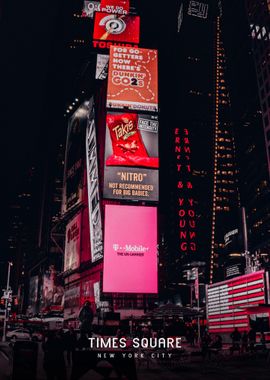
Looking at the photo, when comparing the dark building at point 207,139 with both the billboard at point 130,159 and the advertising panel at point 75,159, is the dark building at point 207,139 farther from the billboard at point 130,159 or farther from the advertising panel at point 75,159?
the billboard at point 130,159

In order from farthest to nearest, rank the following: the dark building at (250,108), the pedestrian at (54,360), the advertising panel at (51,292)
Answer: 1. the dark building at (250,108)
2. the advertising panel at (51,292)
3. the pedestrian at (54,360)

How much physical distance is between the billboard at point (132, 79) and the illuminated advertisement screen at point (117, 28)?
3.71 m

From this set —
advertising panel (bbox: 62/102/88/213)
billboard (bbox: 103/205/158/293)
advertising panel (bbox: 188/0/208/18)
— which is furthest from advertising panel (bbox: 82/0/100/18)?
advertising panel (bbox: 188/0/208/18)

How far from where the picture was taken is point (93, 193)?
55.9 m

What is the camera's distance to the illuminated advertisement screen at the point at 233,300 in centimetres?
2988

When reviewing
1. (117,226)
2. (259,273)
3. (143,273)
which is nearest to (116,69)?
(117,226)

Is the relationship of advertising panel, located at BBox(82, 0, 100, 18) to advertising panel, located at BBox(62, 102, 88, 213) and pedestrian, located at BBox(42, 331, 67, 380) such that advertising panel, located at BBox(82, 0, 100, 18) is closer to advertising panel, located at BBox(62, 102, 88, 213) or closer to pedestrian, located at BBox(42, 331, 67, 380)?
advertising panel, located at BBox(62, 102, 88, 213)

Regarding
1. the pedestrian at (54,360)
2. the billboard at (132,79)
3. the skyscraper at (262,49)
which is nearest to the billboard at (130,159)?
the billboard at (132,79)

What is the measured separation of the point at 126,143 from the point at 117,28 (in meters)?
13.0

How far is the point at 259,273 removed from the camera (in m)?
29.7

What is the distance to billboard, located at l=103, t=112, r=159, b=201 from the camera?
42594 mm

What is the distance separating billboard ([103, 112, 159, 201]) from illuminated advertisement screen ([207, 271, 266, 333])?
1119 centimetres

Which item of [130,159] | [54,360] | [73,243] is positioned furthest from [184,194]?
[54,360]

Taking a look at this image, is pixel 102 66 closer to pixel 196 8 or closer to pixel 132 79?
pixel 132 79
